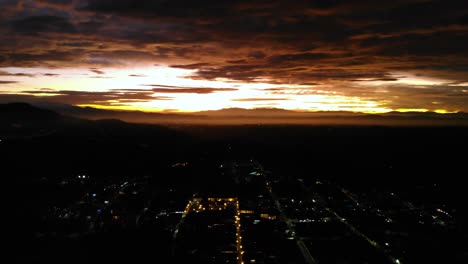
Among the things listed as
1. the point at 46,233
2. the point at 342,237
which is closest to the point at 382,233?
the point at 342,237

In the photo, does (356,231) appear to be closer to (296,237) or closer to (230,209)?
(296,237)

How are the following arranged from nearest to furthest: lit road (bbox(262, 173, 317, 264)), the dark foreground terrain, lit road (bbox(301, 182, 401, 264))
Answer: lit road (bbox(262, 173, 317, 264)), lit road (bbox(301, 182, 401, 264)), the dark foreground terrain

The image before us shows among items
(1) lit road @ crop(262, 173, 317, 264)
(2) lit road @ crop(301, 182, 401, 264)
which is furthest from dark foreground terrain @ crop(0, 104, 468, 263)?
(1) lit road @ crop(262, 173, 317, 264)

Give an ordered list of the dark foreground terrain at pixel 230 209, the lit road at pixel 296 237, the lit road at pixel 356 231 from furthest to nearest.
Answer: the dark foreground terrain at pixel 230 209
the lit road at pixel 356 231
the lit road at pixel 296 237

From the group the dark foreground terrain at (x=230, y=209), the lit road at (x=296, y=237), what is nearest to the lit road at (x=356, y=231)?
the dark foreground terrain at (x=230, y=209)

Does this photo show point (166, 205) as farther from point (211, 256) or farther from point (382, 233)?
point (382, 233)

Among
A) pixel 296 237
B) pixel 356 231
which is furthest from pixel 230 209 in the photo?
pixel 356 231

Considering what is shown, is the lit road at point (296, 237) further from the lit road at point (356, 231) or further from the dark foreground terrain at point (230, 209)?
the lit road at point (356, 231)

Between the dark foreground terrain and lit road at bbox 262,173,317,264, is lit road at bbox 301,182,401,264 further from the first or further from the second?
lit road at bbox 262,173,317,264
